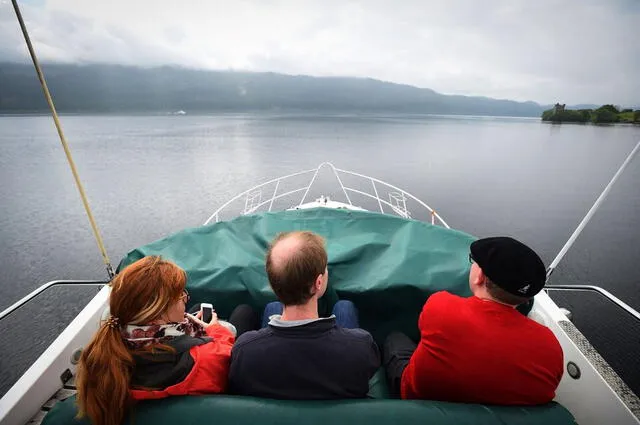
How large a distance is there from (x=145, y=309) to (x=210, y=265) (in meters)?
0.87

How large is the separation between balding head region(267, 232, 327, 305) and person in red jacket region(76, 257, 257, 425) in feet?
0.99

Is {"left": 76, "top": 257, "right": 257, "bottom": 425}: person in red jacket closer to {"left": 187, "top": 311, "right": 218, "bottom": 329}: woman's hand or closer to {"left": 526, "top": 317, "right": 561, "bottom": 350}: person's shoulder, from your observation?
{"left": 187, "top": 311, "right": 218, "bottom": 329}: woman's hand

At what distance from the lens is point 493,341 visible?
3.26ft

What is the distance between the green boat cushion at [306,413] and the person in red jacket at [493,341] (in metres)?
0.09

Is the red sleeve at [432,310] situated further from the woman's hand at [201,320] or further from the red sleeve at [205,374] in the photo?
the woman's hand at [201,320]

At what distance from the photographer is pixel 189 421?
2.78 ft

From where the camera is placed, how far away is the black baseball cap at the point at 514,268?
102cm

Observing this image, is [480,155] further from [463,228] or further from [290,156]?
[463,228]

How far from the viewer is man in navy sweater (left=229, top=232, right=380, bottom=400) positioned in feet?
3.22

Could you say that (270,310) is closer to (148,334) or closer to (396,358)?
(396,358)

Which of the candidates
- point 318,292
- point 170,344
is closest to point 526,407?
point 318,292

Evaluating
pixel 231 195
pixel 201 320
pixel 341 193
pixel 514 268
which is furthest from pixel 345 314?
pixel 231 195

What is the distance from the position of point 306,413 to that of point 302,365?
0.44ft

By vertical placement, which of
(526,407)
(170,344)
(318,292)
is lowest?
(526,407)
